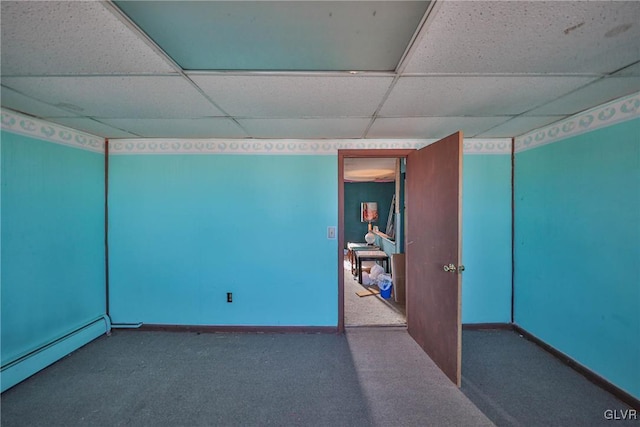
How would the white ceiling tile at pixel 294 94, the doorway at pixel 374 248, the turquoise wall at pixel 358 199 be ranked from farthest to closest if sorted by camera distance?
the turquoise wall at pixel 358 199, the doorway at pixel 374 248, the white ceiling tile at pixel 294 94

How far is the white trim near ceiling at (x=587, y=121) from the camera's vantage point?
1680mm

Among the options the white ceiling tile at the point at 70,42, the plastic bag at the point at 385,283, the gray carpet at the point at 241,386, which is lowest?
the gray carpet at the point at 241,386

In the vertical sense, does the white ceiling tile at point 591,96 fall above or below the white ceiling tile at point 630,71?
above

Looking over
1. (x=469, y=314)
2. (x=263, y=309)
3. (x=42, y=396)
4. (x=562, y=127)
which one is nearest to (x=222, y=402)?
(x=263, y=309)

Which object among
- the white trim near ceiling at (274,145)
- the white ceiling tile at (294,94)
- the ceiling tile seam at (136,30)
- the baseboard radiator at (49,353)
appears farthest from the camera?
the white trim near ceiling at (274,145)

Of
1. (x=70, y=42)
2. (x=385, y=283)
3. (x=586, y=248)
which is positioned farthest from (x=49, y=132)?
(x=586, y=248)

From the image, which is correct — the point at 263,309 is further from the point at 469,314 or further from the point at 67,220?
the point at 469,314

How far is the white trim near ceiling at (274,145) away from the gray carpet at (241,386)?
6.58ft

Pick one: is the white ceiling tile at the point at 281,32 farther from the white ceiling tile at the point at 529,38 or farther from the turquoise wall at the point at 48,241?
the turquoise wall at the point at 48,241

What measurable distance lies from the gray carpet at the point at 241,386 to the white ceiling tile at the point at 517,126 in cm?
226

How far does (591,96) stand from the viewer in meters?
1.68

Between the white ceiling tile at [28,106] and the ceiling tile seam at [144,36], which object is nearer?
the ceiling tile seam at [144,36]

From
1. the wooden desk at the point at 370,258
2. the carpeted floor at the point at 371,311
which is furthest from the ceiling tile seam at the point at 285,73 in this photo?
the wooden desk at the point at 370,258

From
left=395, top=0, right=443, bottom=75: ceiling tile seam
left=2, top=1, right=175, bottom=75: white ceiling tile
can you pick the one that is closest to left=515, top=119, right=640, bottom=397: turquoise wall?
left=395, top=0, right=443, bottom=75: ceiling tile seam
